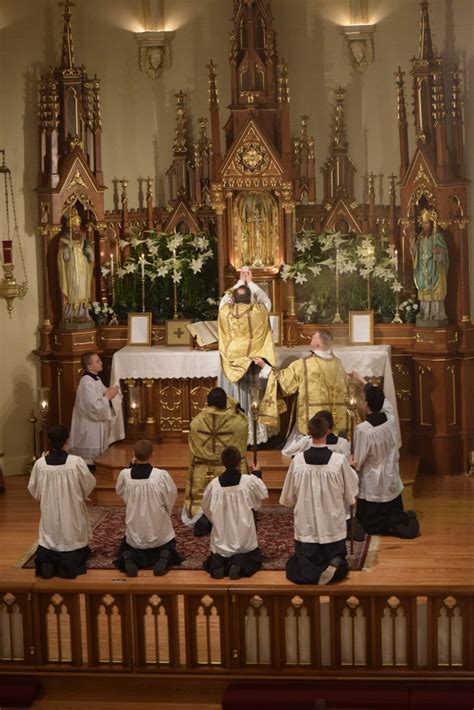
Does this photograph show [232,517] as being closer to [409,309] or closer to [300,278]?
[300,278]

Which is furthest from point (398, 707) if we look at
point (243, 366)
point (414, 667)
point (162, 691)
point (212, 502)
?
point (243, 366)

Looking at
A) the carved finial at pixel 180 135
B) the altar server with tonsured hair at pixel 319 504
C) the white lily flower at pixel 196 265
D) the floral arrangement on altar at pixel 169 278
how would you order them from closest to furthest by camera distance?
1. the altar server with tonsured hair at pixel 319 504
2. the white lily flower at pixel 196 265
3. the floral arrangement on altar at pixel 169 278
4. the carved finial at pixel 180 135

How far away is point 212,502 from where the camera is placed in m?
11.8

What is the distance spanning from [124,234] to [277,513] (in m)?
5.09

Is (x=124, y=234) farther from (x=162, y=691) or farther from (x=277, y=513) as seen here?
(x=162, y=691)

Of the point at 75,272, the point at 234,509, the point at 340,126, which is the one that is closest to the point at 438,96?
the point at 340,126

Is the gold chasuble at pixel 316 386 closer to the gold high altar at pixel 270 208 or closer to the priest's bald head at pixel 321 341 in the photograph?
the priest's bald head at pixel 321 341

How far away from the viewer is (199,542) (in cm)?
1337

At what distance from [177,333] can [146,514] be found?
207 inches

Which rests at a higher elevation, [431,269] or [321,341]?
[431,269]

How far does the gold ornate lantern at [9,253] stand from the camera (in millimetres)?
15953

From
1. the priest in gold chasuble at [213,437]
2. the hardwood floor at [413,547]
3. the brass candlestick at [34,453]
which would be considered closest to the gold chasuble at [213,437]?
the priest in gold chasuble at [213,437]

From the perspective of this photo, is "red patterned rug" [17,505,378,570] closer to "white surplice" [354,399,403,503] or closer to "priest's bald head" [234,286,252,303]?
"white surplice" [354,399,403,503]

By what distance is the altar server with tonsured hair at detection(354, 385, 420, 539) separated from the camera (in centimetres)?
1330
